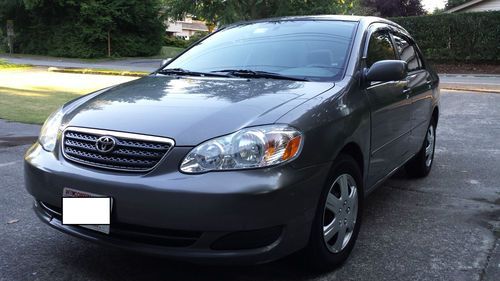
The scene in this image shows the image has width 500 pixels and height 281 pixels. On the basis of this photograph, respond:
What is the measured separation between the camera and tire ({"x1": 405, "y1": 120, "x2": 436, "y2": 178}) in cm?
544

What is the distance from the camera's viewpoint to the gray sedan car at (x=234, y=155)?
2621 mm

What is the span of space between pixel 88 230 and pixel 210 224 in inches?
30.3

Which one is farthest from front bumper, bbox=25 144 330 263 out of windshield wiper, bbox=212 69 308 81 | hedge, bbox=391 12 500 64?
hedge, bbox=391 12 500 64

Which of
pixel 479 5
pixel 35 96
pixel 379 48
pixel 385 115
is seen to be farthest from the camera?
pixel 479 5

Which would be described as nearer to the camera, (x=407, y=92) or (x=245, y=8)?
(x=407, y=92)

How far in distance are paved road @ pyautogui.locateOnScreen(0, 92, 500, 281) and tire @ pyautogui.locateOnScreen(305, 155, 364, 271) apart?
0.11 metres

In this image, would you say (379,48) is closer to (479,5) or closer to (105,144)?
(105,144)

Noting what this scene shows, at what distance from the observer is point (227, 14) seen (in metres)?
29.3

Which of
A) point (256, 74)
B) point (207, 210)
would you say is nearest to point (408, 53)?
point (256, 74)

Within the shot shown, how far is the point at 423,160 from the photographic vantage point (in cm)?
550

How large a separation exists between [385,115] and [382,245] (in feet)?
3.08

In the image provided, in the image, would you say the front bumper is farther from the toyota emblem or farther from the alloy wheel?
the alloy wheel

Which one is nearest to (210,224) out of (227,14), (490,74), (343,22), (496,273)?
(496,273)

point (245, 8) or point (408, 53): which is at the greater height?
point (245, 8)
